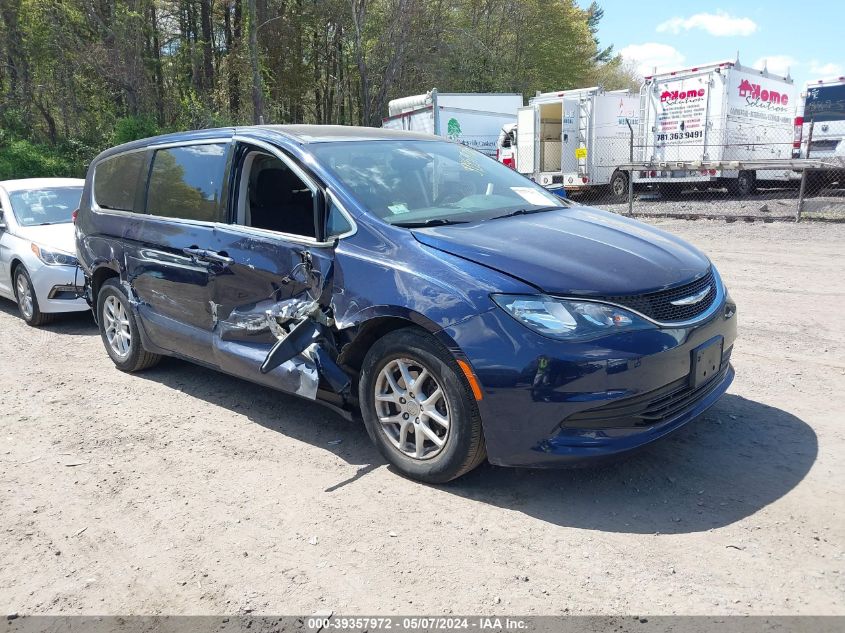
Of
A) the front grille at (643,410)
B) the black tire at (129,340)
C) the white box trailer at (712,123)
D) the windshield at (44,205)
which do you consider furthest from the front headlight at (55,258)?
the white box trailer at (712,123)

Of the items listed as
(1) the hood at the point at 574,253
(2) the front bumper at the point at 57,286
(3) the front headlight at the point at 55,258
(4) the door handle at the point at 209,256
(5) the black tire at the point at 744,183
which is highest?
(1) the hood at the point at 574,253

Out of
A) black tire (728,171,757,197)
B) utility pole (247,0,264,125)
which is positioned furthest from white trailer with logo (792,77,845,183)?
utility pole (247,0,264,125)

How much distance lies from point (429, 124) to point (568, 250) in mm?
19286

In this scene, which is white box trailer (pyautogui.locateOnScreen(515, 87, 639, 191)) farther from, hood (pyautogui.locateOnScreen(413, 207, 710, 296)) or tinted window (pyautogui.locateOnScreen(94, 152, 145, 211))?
hood (pyautogui.locateOnScreen(413, 207, 710, 296))

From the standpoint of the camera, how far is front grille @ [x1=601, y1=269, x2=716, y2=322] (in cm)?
322

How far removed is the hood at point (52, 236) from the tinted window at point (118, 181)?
1774mm

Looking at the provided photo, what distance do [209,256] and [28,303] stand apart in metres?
4.48

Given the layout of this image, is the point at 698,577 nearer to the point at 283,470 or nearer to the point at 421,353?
the point at 421,353

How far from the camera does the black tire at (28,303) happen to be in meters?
7.67

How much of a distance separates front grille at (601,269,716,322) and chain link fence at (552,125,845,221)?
→ 11.6 m

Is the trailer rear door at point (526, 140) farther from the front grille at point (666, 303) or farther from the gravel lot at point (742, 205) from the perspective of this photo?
the front grille at point (666, 303)

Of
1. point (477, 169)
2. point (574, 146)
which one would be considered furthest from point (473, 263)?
point (574, 146)

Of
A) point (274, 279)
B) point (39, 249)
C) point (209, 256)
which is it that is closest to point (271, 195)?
point (209, 256)

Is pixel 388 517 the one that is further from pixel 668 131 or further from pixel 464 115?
pixel 464 115
